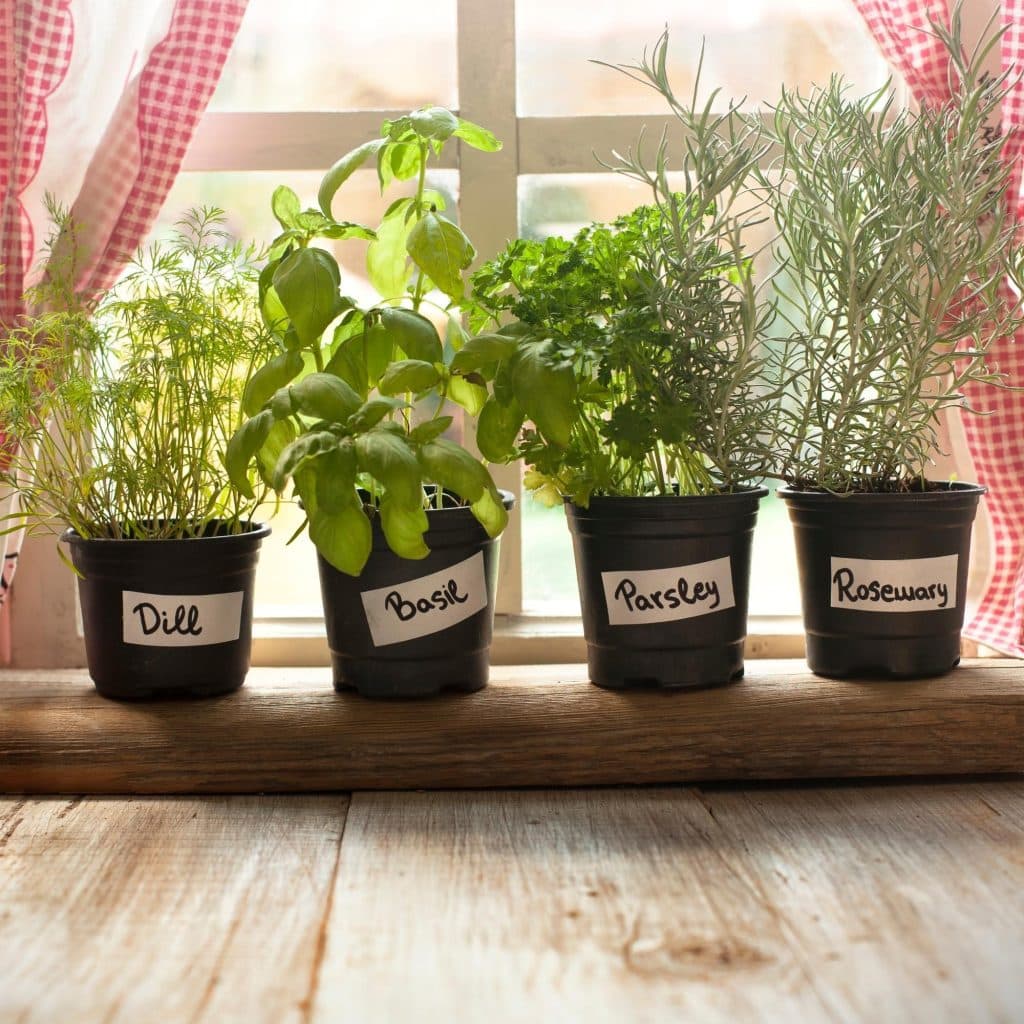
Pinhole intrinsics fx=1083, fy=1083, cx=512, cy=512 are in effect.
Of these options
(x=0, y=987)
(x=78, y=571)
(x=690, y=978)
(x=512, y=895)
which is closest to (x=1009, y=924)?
(x=690, y=978)

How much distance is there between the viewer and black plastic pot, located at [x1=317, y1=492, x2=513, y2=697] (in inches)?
40.9

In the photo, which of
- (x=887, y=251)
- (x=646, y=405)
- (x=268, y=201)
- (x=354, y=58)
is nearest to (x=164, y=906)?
(x=646, y=405)

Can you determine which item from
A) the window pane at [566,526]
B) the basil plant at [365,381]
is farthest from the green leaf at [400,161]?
the window pane at [566,526]

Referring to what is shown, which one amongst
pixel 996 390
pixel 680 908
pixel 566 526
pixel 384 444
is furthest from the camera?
pixel 566 526

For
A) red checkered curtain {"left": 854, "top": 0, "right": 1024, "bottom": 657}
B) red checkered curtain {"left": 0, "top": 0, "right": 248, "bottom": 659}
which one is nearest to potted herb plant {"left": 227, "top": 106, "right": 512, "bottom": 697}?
red checkered curtain {"left": 0, "top": 0, "right": 248, "bottom": 659}

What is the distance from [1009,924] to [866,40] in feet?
3.73

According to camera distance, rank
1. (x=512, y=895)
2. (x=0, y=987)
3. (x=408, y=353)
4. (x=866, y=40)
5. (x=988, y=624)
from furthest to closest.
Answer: (x=866, y=40), (x=988, y=624), (x=408, y=353), (x=512, y=895), (x=0, y=987)

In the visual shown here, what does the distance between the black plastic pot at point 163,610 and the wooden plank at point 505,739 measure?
0.09 ft

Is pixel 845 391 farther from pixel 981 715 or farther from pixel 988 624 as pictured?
pixel 988 624

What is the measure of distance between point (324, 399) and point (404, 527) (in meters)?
0.13

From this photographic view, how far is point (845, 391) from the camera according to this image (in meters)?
1.04

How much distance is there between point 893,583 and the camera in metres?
1.07

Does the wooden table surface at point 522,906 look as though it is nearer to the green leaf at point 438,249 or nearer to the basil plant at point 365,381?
the basil plant at point 365,381

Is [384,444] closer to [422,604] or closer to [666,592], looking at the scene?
[422,604]
